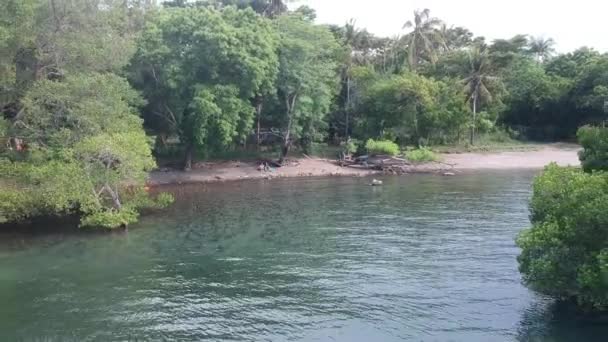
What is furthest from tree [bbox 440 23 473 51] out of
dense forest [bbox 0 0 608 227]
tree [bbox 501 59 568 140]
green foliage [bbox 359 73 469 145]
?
green foliage [bbox 359 73 469 145]

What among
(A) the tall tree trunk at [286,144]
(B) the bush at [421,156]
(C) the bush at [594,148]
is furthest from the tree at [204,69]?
(C) the bush at [594,148]

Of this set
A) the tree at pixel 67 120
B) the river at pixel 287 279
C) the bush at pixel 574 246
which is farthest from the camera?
the tree at pixel 67 120

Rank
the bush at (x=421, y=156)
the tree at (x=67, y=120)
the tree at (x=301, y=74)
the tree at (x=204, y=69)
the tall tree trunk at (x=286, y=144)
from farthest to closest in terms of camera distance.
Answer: the bush at (x=421, y=156)
the tall tree trunk at (x=286, y=144)
the tree at (x=301, y=74)
the tree at (x=204, y=69)
the tree at (x=67, y=120)

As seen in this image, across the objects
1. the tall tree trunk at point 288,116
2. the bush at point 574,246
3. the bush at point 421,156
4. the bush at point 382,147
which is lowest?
the bush at point 574,246

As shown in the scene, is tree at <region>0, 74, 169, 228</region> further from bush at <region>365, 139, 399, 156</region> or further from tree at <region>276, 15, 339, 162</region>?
bush at <region>365, 139, 399, 156</region>

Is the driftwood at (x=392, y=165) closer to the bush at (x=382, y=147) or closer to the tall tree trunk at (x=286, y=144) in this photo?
the bush at (x=382, y=147)

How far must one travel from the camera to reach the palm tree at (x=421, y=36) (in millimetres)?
75062

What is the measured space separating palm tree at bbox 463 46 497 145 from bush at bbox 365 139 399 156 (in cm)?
1420

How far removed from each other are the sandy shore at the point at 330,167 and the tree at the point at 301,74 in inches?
148

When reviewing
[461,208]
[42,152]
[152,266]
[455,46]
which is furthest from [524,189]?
[455,46]

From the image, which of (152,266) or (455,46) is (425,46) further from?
(152,266)

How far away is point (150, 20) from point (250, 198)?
23341mm

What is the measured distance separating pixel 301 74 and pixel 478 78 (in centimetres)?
2542

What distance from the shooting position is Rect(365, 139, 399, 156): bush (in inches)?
2373
